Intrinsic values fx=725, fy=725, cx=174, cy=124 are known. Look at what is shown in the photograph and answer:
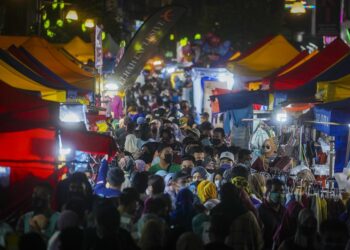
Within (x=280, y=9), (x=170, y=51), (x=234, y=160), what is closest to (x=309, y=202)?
(x=234, y=160)

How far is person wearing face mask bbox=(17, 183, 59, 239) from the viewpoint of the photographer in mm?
7430

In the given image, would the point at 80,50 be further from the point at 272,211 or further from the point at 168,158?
the point at 272,211

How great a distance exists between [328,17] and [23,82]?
919cm

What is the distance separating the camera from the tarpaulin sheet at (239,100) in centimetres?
1518

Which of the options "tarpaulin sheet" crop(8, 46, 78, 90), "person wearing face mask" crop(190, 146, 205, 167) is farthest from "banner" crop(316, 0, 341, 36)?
"person wearing face mask" crop(190, 146, 205, 167)

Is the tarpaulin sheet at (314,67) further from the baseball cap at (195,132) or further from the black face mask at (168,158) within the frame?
the black face mask at (168,158)

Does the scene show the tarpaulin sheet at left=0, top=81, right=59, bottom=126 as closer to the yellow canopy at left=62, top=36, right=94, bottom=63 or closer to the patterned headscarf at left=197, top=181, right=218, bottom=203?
the patterned headscarf at left=197, top=181, right=218, bottom=203

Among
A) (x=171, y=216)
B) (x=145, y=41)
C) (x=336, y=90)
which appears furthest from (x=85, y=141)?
(x=145, y=41)

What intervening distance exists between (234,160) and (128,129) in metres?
3.67

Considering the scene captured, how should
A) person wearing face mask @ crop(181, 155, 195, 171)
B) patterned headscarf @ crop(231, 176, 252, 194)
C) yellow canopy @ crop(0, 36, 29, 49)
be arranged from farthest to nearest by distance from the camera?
yellow canopy @ crop(0, 36, 29, 49), person wearing face mask @ crop(181, 155, 195, 171), patterned headscarf @ crop(231, 176, 252, 194)

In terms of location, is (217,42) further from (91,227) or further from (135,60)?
(91,227)

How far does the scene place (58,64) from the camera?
17.9 meters

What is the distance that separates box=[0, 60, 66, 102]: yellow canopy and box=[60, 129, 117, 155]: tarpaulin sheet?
3.88 metres

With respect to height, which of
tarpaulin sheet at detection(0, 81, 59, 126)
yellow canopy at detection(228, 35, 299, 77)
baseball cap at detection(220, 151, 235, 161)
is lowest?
baseball cap at detection(220, 151, 235, 161)
